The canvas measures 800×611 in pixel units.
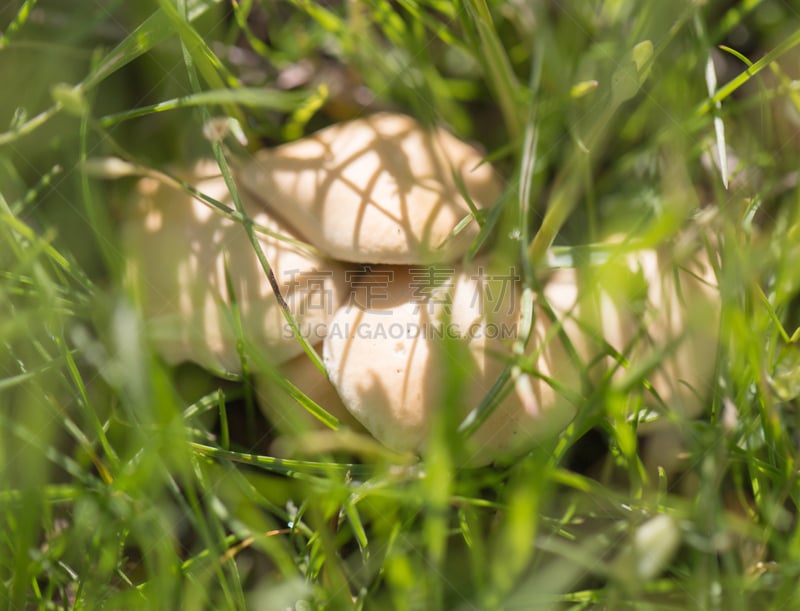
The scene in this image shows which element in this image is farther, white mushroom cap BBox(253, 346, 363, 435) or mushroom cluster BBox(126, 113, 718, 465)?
white mushroom cap BBox(253, 346, 363, 435)

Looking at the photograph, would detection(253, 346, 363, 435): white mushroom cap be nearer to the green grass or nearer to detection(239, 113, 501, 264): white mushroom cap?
the green grass

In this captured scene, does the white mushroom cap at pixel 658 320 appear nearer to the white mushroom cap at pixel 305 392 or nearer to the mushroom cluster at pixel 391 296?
the mushroom cluster at pixel 391 296

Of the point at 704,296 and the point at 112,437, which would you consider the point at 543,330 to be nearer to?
the point at 704,296

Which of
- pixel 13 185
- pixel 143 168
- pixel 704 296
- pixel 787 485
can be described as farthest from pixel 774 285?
pixel 13 185

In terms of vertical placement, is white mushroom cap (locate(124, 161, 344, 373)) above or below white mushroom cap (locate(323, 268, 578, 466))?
above

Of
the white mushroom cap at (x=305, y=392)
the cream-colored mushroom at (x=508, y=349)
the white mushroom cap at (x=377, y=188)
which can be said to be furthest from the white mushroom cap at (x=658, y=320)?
the white mushroom cap at (x=305, y=392)

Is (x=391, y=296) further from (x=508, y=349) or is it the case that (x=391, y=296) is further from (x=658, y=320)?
(x=658, y=320)

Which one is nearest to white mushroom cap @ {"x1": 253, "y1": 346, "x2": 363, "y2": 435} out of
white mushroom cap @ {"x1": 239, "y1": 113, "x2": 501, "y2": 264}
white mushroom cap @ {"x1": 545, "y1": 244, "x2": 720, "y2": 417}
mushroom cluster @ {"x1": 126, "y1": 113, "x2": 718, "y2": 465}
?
mushroom cluster @ {"x1": 126, "y1": 113, "x2": 718, "y2": 465}

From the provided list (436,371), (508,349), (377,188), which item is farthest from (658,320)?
(377,188)
